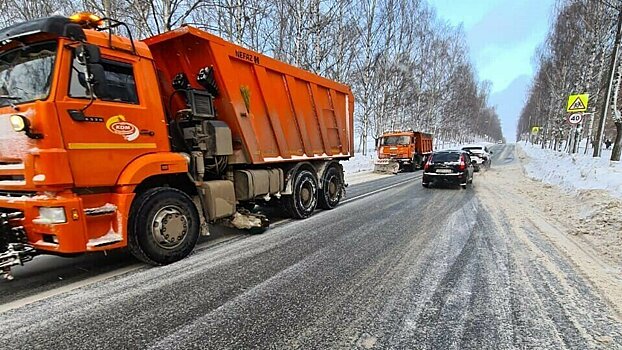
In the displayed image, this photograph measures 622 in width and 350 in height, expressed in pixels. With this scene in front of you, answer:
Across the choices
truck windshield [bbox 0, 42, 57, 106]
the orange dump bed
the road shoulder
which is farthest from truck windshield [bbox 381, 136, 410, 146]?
truck windshield [bbox 0, 42, 57, 106]

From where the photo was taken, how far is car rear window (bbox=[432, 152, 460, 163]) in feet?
40.9

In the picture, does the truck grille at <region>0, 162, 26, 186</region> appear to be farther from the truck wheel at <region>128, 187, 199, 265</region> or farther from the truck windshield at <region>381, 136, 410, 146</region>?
the truck windshield at <region>381, 136, 410, 146</region>

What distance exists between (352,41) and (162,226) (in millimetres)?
22510

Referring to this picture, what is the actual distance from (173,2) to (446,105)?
42843 millimetres

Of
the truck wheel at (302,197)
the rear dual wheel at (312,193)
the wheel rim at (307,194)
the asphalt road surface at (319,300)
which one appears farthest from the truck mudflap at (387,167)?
the asphalt road surface at (319,300)

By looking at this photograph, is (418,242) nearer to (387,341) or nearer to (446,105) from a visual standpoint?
(387,341)

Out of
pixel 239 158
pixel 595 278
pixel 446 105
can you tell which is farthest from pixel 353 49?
pixel 446 105

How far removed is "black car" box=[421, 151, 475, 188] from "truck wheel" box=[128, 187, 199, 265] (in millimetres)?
9897

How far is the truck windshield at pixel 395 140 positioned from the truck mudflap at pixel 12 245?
1930 centimetres

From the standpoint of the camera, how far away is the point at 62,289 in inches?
140

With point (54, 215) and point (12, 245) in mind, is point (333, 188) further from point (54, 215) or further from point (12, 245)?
point (12, 245)

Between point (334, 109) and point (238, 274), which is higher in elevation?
point (334, 109)

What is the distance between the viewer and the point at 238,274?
399cm

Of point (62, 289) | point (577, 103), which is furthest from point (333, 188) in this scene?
point (577, 103)
